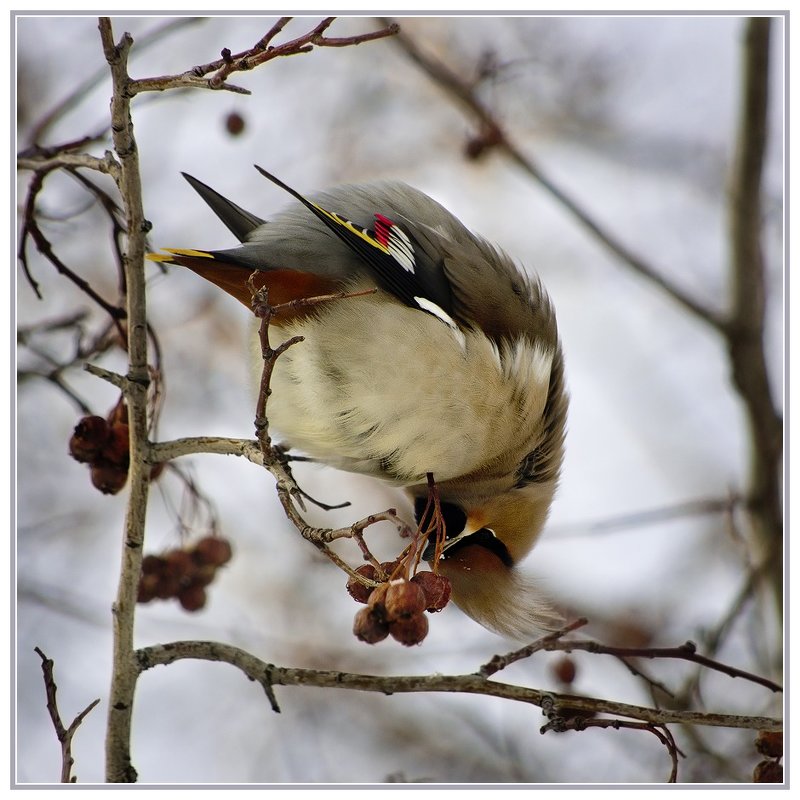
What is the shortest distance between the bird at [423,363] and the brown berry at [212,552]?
360 mm

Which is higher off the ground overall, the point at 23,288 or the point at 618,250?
the point at 618,250

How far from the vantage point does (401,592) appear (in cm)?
165

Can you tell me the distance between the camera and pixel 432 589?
1.77m

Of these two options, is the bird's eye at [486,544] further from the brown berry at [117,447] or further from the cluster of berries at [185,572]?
the brown berry at [117,447]

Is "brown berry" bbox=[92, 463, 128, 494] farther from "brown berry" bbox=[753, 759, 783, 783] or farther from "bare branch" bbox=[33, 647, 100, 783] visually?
"brown berry" bbox=[753, 759, 783, 783]

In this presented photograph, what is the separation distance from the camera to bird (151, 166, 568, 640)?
2244 millimetres

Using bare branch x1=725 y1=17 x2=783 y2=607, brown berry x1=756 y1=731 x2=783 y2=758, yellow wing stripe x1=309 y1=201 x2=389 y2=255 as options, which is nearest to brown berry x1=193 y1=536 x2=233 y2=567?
yellow wing stripe x1=309 y1=201 x2=389 y2=255

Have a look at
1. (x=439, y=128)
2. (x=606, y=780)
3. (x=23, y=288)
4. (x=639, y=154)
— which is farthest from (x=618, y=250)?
(x=23, y=288)

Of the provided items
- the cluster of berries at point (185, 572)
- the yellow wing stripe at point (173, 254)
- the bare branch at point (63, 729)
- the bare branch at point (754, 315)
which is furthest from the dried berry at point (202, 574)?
the bare branch at point (754, 315)

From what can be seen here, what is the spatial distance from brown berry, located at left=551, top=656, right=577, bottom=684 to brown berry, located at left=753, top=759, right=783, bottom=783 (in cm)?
82

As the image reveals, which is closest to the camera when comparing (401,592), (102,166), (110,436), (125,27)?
(401,592)

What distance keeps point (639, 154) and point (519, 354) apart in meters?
1.83

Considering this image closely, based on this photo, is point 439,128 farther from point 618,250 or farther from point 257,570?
point 257,570

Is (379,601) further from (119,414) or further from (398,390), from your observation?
(119,414)
